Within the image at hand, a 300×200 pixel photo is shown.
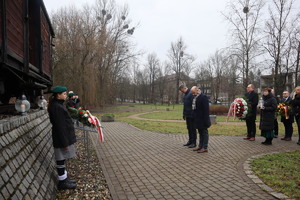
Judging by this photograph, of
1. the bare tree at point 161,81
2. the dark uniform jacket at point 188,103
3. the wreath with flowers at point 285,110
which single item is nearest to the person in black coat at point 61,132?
the dark uniform jacket at point 188,103

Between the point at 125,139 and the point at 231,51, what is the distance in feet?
66.8

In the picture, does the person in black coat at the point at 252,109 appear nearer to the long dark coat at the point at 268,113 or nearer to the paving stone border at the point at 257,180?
the long dark coat at the point at 268,113

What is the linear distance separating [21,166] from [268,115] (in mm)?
7594

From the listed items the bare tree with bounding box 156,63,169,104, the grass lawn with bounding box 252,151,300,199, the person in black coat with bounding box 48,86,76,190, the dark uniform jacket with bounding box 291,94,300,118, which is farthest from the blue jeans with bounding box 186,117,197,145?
the bare tree with bounding box 156,63,169,104

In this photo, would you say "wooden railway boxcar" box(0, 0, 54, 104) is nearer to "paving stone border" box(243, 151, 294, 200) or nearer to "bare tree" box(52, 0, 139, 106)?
"paving stone border" box(243, 151, 294, 200)

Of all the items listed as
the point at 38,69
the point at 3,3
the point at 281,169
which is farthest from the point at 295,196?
the point at 38,69

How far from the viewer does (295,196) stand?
12.9 feet

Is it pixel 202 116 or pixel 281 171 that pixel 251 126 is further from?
pixel 281 171

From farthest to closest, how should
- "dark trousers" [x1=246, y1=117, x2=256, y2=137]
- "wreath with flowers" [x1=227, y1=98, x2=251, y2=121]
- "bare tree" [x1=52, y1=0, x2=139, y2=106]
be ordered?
"bare tree" [x1=52, y1=0, x2=139, y2=106]
"dark trousers" [x1=246, y1=117, x2=256, y2=137]
"wreath with flowers" [x1=227, y1=98, x2=251, y2=121]

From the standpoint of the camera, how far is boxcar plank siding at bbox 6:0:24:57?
509 cm

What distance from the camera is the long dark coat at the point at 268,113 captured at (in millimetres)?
7932

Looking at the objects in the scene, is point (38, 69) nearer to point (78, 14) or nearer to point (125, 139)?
point (125, 139)

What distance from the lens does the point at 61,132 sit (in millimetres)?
4020

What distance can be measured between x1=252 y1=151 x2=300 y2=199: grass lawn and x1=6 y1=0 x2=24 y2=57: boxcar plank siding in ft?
19.9
